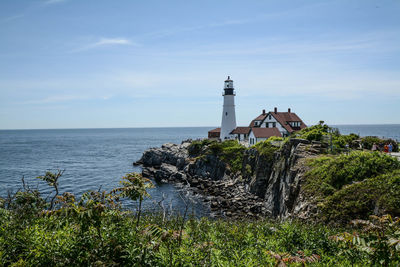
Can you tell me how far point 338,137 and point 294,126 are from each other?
33.2m

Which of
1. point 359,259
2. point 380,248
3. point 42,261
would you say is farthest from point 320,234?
point 42,261

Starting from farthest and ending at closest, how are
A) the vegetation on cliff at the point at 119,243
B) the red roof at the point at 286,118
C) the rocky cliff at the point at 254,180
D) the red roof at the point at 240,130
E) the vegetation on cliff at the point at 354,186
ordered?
the red roof at the point at 240,130 → the red roof at the point at 286,118 → the rocky cliff at the point at 254,180 → the vegetation on cliff at the point at 354,186 → the vegetation on cliff at the point at 119,243

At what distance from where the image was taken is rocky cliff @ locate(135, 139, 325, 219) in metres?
22.5

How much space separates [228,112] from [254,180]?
111ft

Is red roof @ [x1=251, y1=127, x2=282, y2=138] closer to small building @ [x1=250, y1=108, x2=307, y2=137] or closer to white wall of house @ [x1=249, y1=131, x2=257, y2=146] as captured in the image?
white wall of house @ [x1=249, y1=131, x2=257, y2=146]

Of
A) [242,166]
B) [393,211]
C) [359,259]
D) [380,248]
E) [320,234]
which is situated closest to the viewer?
[380,248]

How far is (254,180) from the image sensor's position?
35.1 metres

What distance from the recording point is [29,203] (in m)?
8.81

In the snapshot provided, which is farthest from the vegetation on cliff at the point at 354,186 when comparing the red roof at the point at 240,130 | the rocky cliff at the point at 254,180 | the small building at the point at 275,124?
the red roof at the point at 240,130

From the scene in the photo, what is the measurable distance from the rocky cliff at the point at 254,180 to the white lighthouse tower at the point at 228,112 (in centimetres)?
1518

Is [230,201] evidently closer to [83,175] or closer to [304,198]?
[304,198]

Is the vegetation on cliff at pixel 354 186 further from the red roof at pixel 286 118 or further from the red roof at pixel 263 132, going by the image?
the red roof at pixel 286 118

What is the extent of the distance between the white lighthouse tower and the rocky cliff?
15.2 metres

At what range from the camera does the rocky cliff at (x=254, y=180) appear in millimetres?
22495
